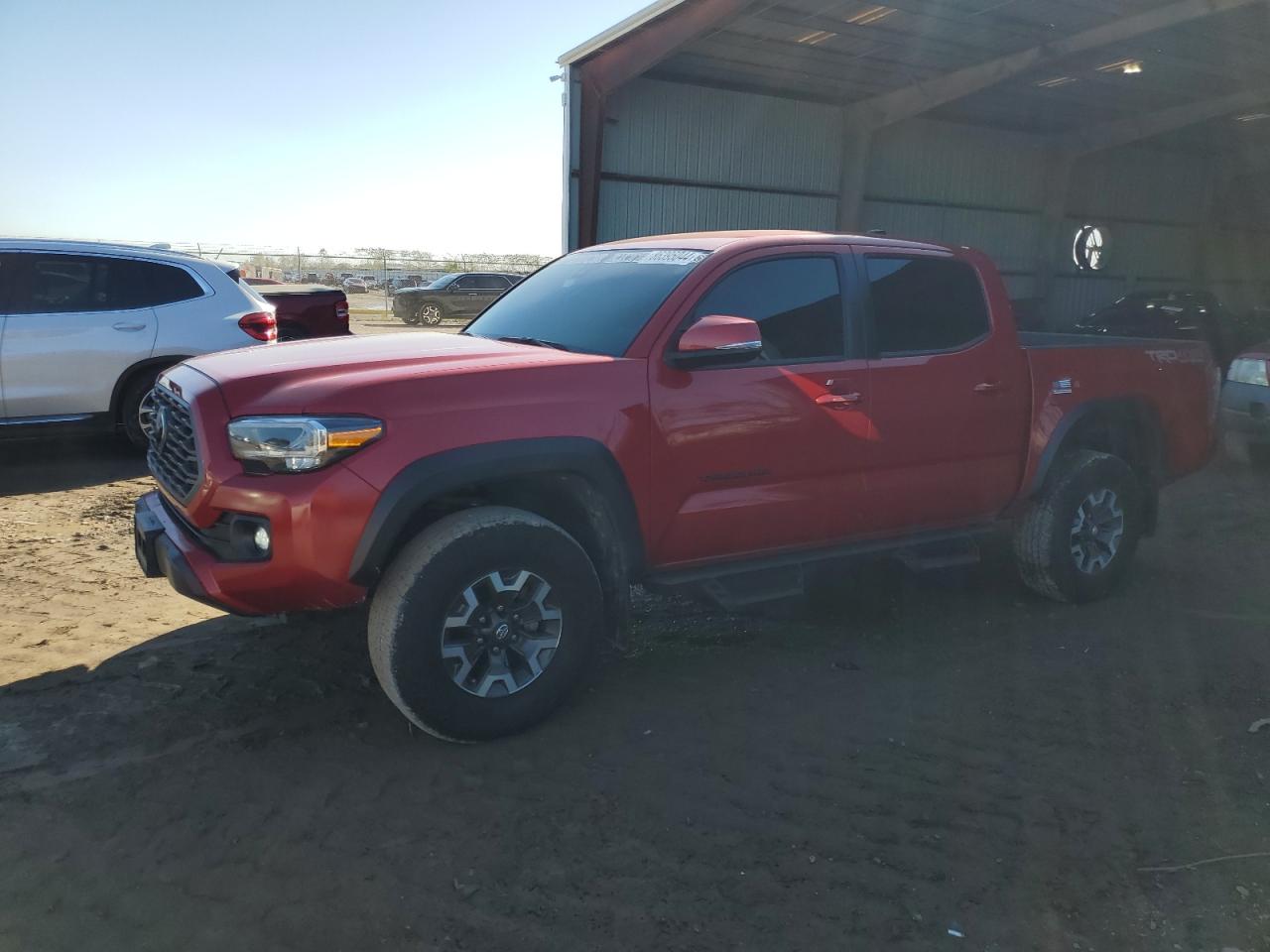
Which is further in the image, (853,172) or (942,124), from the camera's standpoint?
(942,124)

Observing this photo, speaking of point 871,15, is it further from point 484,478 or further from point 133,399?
point 484,478

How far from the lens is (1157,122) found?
62.4ft

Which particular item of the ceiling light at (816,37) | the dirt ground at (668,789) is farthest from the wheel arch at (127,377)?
the ceiling light at (816,37)

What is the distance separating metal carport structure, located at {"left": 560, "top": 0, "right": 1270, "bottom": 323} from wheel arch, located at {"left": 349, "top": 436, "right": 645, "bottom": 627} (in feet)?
32.7

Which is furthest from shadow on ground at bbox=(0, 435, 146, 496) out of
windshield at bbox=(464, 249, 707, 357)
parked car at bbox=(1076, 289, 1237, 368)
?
parked car at bbox=(1076, 289, 1237, 368)

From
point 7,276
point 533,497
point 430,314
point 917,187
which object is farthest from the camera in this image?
point 430,314

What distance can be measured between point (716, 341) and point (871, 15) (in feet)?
36.8

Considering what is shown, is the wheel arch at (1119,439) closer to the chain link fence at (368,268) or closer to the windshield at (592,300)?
the windshield at (592,300)

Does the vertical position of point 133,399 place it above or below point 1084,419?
below

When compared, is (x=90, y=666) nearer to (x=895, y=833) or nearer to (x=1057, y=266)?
(x=895, y=833)

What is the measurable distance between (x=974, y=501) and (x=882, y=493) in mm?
676

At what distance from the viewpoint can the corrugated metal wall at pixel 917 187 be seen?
15508 millimetres

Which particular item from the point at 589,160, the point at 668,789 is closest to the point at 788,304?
the point at 668,789

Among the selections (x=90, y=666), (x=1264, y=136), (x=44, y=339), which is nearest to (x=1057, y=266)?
(x=1264, y=136)
